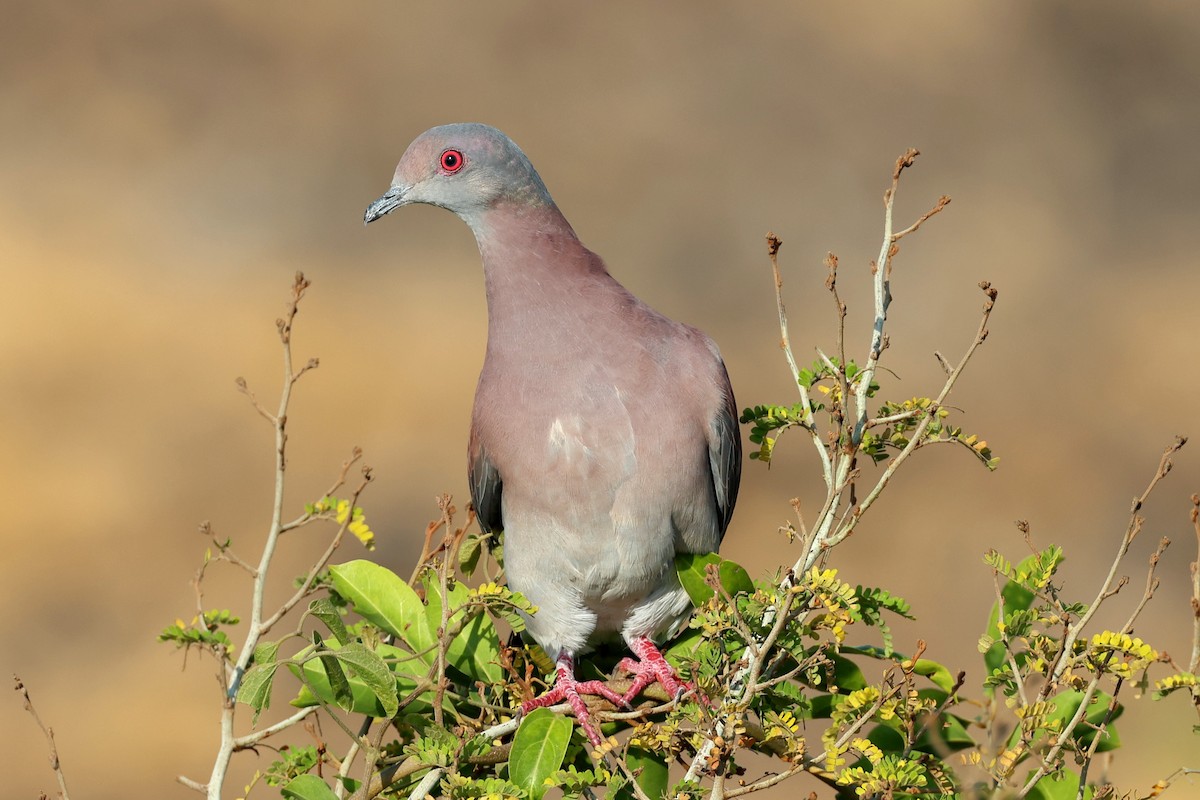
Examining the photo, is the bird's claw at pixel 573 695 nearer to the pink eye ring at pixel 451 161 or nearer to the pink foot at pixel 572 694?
the pink foot at pixel 572 694

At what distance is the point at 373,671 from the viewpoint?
8.35ft

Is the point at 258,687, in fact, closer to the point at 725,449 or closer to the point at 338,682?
the point at 338,682

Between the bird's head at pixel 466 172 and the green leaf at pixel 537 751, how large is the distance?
1612 millimetres

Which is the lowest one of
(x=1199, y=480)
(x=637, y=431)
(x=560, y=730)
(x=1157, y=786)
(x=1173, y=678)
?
(x=560, y=730)

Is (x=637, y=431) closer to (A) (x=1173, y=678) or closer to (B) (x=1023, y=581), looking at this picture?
(B) (x=1023, y=581)

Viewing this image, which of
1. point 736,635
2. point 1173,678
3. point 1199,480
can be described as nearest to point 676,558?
point 736,635

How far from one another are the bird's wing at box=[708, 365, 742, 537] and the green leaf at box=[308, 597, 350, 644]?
4.02 ft

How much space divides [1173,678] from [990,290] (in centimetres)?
80

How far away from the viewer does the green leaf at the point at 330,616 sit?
8.70 ft

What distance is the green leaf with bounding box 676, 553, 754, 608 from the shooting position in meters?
2.86

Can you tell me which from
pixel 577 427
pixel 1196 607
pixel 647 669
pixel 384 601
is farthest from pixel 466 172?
pixel 1196 607

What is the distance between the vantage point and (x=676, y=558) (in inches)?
138

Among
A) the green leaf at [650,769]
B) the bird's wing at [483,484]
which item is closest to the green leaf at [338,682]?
the green leaf at [650,769]

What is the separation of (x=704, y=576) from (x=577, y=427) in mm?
769
